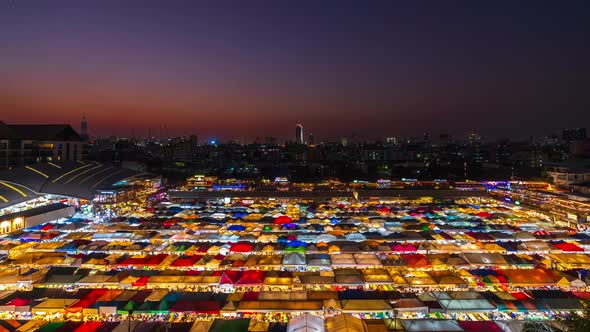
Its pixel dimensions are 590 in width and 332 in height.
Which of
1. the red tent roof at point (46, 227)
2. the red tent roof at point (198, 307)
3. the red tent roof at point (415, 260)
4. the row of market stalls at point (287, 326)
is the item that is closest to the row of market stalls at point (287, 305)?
the red tent roof at point (198, 307)

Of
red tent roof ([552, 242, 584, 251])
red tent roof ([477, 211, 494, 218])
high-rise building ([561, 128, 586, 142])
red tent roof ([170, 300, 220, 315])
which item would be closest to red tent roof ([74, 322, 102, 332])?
red tent roof ([170, 300, 220, 315])

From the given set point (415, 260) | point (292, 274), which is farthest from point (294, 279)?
point (415, 260)

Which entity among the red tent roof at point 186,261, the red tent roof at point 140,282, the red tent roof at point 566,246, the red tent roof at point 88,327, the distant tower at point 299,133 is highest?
the distant tower at point 299,133

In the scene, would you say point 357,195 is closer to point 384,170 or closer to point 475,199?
point 475,199

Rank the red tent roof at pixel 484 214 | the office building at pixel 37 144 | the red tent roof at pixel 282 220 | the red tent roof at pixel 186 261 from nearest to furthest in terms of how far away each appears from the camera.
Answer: the red tent roof at pixel 186 261 → the red tent roof at pixel 282 220 → the red tent roof at pixel 484 214 → the office building at pixel 37 144

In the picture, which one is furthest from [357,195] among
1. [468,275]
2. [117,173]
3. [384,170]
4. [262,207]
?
[384,170]

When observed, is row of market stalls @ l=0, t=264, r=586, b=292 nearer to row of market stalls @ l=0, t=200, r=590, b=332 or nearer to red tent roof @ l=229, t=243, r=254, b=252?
row of market stalls @ l=0, t=200, r=590, b=332

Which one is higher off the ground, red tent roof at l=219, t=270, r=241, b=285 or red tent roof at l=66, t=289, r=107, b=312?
red tent roof at l=219, t=270, r=241, b=285

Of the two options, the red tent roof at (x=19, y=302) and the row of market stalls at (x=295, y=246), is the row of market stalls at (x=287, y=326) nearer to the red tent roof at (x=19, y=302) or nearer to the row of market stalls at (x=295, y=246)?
the red tent roof at (x=19, y=302)

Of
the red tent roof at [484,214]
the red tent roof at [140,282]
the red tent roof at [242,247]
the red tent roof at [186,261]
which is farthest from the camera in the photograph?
the red tent roof at [484,214]

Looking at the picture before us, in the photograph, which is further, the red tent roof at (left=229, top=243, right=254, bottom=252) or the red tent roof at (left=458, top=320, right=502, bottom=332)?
the red tent roof at (left=229, top=243, right=254, bottom=252)

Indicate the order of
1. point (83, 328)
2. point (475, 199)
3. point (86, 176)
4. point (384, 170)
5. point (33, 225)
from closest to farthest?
point (83, 328), point (33, 225), point (86, 176), point (475, 199), point (384, 170)
